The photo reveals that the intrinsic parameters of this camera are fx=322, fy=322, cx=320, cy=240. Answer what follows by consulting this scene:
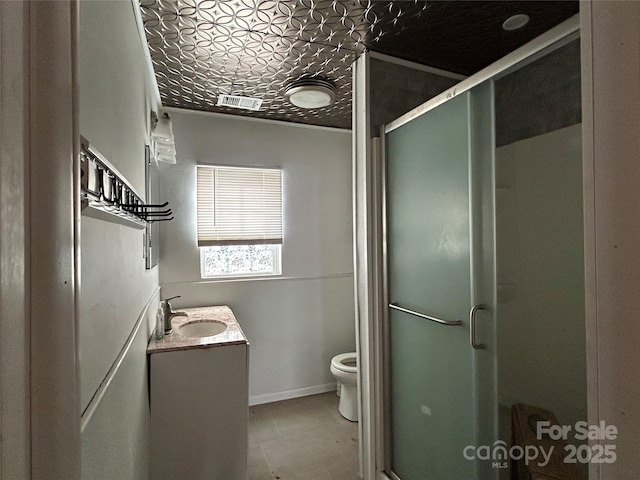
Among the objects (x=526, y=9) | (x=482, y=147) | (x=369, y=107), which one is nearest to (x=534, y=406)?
(x=482, y=147)

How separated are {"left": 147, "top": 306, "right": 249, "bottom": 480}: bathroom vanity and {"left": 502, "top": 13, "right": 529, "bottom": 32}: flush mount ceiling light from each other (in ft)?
6.98

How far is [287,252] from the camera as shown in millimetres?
2914

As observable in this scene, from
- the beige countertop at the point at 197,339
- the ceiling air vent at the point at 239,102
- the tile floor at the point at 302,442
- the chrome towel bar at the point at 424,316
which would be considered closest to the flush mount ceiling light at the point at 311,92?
the ceiling air vent at the point at 239,102

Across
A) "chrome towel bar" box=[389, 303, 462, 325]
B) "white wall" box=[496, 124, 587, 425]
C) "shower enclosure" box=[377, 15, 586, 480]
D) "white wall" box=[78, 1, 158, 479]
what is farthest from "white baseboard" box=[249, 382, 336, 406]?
"white wall" box=[496, 124, 587, 425]

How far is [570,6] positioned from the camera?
145cm

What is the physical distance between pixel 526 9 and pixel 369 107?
807 mm

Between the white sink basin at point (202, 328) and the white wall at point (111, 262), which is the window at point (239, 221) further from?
the white wall at point (111, 262)

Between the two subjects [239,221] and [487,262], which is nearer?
[487,262]

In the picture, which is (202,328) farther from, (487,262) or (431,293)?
(487,262)

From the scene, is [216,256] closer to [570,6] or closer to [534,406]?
[534,406]

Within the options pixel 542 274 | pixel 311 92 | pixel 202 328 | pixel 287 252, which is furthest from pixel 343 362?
pixel 311 92

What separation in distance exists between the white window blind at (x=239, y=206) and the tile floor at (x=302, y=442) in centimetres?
142

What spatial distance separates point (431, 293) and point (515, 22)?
137 centimetres

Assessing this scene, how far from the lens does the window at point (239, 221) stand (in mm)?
2662
